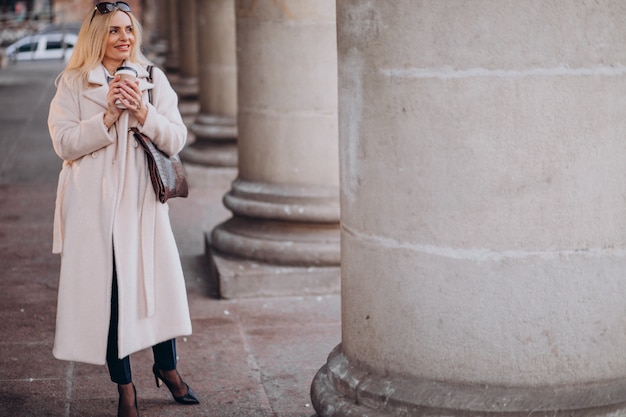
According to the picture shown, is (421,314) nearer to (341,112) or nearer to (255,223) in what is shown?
(341,112)

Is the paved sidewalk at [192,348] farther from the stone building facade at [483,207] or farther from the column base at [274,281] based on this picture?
the stone building facade at [483,207]

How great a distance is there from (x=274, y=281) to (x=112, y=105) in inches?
109

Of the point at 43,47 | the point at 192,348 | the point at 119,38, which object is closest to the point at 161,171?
the point at 119,38

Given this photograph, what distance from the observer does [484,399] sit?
3.62 meters

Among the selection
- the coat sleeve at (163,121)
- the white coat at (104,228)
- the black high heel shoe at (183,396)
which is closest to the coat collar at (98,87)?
the white coat at (104,228)

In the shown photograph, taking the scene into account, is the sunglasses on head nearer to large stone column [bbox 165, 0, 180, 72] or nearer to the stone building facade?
the stone building facade

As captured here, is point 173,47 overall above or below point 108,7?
below

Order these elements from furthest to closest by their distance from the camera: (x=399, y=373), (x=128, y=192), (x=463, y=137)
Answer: (x=128, y=192)
(x=399, y=373)
(x=463, y=137)

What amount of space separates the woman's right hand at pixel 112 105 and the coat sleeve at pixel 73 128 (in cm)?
3

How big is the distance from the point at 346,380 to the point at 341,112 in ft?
3.11

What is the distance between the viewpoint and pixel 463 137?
3506 mm

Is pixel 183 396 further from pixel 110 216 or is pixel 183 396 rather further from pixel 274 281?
pixel 274 281

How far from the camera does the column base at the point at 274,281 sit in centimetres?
717

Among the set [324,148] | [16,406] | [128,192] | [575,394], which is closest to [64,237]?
[128,192]
